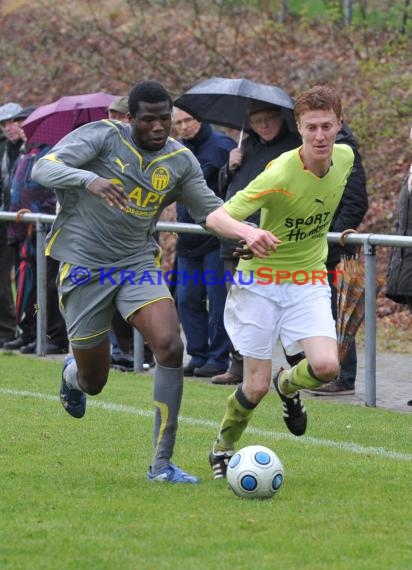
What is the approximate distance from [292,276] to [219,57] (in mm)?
15231

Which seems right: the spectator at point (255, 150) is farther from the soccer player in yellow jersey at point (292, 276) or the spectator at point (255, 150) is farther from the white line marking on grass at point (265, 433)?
the soccer player in yellow jersey at point (292, 276)

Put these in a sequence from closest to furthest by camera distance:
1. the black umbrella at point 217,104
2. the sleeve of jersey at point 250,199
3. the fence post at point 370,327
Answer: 1. the sleeve of jersey at point 250,199
2. the fence post at point 370,327
3. the black umbrella at point 217,104

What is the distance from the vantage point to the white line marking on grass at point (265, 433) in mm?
7973

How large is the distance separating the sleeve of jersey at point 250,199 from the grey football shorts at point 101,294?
2.03 ft

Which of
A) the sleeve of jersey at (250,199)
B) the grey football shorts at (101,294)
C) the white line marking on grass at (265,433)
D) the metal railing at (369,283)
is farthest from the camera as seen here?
the metal railing at (369,283)

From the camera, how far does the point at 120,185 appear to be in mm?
7152

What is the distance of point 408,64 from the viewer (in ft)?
63.9

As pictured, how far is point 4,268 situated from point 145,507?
8.25 metres

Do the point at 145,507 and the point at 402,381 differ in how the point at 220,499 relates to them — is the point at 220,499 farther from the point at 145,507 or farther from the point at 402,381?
the point at 402,381

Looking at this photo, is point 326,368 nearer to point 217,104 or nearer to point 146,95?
point 146,95

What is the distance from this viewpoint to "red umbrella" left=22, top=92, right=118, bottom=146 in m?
13.0

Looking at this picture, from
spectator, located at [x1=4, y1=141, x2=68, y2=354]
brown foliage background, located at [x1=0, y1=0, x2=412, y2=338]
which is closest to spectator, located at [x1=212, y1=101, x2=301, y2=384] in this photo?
spectator, located at [x1=4, y1=141, x2=68, y2=354]

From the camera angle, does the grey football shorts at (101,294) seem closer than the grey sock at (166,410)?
No

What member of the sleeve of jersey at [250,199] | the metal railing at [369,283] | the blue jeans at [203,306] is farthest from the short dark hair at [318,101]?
the blue jeans at [203,306]
